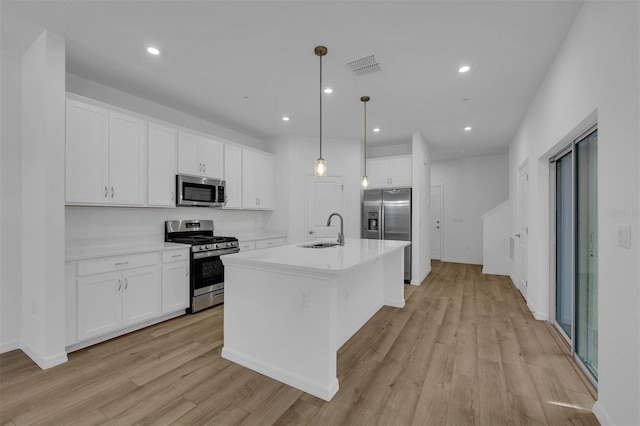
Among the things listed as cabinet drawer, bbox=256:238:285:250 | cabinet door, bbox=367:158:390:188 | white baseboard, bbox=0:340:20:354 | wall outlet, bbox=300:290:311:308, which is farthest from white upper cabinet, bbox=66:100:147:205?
cabinet door, bbox=367:158:390:188

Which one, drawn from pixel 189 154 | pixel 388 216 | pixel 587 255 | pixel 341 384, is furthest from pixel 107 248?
pixel 587 255

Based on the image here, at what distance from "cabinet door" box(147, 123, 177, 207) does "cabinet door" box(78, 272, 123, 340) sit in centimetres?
103

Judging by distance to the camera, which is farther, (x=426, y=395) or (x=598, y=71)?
(x=426, y=395)

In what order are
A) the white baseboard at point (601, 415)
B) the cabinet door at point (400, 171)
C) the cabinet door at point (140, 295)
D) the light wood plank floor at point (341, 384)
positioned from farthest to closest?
the cabinet door at point (400, 171), the cabinet door at point (140, 295), the light wood plank floor at point (341, 384), the white baseboard at point (601, 415)

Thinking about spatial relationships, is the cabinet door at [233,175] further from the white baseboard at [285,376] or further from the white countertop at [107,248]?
the white baseboard at [285,376]

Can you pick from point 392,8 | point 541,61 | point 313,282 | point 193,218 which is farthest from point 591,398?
point 193,218

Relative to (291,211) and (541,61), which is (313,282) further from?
(291,211)

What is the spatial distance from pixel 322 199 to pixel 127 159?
3.23m

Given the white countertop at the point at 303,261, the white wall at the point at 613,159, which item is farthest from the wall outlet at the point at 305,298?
the white wall at the point at 613,159

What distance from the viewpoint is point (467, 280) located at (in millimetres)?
5539

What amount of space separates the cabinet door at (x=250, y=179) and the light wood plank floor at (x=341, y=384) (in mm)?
2268

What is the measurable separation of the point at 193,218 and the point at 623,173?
178 inches

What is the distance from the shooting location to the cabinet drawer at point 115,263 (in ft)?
8.70

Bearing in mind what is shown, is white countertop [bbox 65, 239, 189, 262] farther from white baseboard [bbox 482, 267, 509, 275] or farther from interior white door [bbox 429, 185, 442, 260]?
interior white door [bbox 429, 185, 442, 260]
